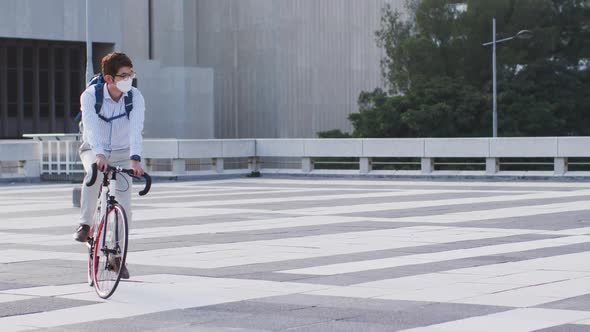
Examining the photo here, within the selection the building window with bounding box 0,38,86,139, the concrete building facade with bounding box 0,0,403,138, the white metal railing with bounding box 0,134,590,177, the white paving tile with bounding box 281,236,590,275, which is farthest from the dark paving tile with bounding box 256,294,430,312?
the building window with bounding box 0,38,86,139

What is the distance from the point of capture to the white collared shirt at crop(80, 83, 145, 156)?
9008 millimetres

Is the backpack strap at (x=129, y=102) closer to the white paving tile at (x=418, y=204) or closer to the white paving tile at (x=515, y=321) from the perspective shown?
the white paving tile at (x=515, y=321)

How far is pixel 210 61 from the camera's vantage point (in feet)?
205

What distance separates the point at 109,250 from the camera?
862 centimetres

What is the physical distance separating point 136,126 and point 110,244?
97 cm

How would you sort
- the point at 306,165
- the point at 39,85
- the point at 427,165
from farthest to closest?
the point at 39,85 → the point at 306,165 → the point at 427,165

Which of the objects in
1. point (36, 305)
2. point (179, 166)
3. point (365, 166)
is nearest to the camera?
point (36, 305)

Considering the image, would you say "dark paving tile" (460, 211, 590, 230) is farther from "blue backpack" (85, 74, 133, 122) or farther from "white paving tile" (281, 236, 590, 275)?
"blue backpack" (85, 74, 133, 122)

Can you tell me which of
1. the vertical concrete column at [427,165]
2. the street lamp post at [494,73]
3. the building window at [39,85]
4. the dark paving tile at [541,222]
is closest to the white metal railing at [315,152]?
the vertical concrete column at [427,165]

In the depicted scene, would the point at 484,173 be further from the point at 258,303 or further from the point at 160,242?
the point at 258,303

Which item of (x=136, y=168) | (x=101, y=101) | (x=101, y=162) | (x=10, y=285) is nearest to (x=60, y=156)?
(x=10, y=285)

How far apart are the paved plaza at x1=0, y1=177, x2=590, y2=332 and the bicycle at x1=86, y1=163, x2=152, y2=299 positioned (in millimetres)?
137

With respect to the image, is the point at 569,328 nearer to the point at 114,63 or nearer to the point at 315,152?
the point at 114,63

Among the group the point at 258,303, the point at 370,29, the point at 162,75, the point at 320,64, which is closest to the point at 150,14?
the point at 162,75
